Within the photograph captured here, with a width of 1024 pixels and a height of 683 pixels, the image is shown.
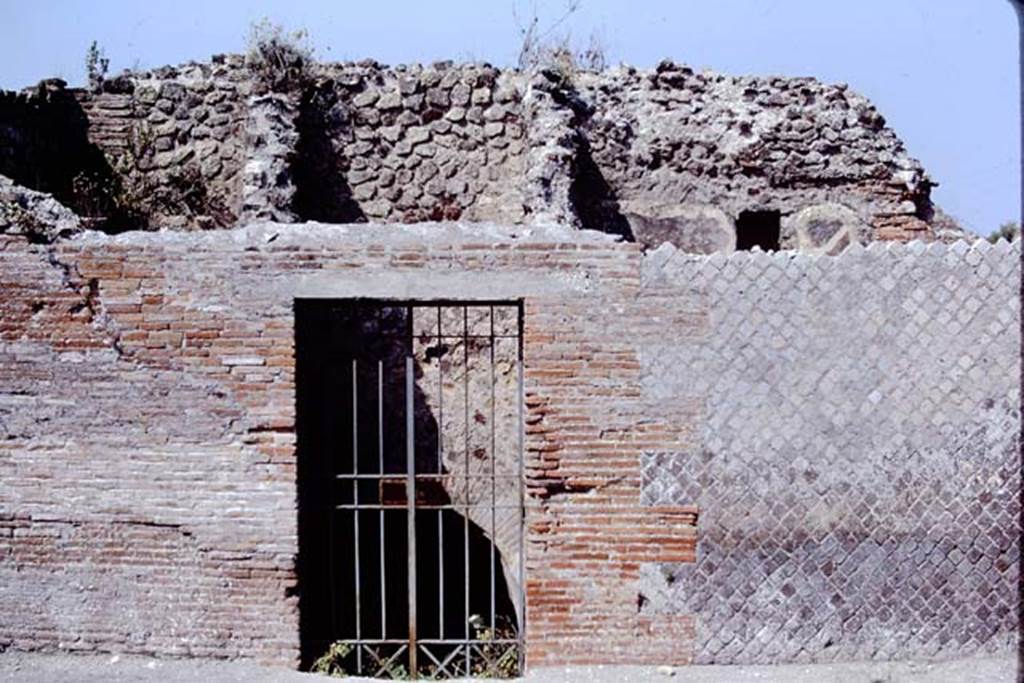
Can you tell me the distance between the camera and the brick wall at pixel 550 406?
5645 mm

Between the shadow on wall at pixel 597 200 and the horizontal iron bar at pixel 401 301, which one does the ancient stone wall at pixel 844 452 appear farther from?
the shadow on wall at pixel 597 200

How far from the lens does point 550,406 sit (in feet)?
18.6

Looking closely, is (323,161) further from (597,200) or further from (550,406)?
(550,406)

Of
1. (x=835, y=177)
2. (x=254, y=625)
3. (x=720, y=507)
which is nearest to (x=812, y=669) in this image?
(x=720, y=507)

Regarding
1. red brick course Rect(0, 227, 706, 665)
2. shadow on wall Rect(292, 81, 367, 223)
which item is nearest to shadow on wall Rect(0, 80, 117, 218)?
shadow on wall Rect(292, 81, 367, 223)

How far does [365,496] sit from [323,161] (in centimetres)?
339

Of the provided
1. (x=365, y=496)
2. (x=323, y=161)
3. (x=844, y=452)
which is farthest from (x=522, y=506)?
(x=323, y=161)

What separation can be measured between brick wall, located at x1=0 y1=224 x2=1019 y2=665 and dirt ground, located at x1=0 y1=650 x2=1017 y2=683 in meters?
0.10

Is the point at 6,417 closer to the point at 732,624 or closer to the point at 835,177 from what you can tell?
the point at 732,624

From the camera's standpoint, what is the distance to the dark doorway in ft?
31.7

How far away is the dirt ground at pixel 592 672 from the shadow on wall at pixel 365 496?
52cm

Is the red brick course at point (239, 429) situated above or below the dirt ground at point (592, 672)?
above

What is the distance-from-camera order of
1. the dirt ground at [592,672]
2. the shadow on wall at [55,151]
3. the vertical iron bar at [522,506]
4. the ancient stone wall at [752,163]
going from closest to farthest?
the dirt ground at [592,672]
the vertical iron bar at [522,506]
the shadow on wall at [55,151]
the ancient stone wall at [752,163]

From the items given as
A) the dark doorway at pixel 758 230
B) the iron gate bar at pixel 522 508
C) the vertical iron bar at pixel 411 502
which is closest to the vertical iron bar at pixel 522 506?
the iron gate bar at pixel 522 508
